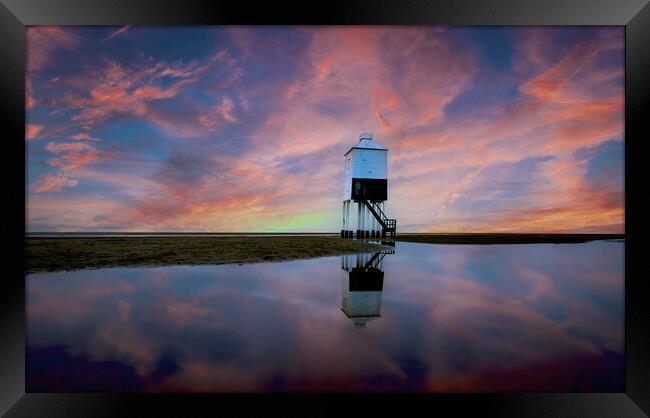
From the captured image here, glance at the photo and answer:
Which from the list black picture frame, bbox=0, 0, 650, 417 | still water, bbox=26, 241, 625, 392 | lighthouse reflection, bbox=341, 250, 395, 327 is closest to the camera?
black picture frame, bbox=0, 0, 650, 417

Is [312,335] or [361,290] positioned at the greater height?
[361,290]

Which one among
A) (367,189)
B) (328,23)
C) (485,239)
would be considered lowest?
(485,239)

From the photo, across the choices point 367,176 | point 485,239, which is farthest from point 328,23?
point 485,239

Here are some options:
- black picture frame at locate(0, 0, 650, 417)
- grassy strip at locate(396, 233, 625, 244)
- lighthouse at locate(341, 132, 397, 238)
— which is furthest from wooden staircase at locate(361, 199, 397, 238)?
black picture frame at locate(0, 0, 650, 417)

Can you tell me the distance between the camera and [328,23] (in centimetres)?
466

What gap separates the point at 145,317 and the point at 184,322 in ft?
3.61

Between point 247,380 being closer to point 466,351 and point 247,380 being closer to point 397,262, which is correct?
point 466,351

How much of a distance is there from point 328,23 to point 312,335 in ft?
16.2

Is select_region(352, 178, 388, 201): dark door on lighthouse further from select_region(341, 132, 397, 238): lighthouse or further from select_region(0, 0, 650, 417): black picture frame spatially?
select_region(0, 0, 650, 417): black picture frame

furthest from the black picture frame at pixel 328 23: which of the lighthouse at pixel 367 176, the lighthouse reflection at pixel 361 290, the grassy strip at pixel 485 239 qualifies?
the grassy strip at pixel 485 239

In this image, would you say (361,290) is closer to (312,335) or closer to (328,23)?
(312,335)

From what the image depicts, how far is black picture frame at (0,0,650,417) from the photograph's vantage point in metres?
4.33

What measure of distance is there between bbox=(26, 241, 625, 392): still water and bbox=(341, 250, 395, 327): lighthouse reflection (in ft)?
0.19

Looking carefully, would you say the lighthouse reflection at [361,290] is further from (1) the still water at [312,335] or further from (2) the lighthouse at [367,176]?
(2) the lighthouse at [367,176]
